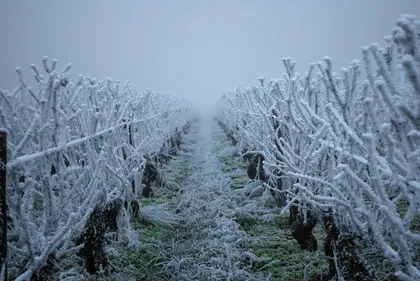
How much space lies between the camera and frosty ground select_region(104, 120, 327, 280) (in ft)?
11.8

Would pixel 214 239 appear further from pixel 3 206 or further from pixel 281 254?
pixel 3 206

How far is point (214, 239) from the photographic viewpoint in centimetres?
434

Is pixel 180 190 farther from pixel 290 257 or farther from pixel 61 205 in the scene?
pixel 61 205

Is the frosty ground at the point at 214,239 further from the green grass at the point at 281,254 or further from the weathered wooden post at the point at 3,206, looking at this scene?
the weathered wooden post at the point at 3,206

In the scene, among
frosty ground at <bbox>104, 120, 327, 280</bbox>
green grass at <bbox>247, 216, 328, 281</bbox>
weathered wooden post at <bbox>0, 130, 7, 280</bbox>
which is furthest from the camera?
frosty ground at <bbox>104, 120, 327, 280</bbox>

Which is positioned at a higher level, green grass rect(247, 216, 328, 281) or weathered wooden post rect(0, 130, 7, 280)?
weathered wooden post rect(0, 130, 7, 280)

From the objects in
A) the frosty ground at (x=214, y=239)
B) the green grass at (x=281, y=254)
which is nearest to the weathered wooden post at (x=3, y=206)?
the frosty ground at (x=214, y=239)

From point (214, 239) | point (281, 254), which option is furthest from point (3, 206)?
point (281, 254)

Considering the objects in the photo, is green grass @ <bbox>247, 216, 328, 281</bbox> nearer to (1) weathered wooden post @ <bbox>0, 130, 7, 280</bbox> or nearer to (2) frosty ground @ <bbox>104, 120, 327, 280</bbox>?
(2) frosty ground @ <bbox>104, 120, 327, 280</bbox>

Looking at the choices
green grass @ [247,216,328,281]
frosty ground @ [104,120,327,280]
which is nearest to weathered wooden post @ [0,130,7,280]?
frosty ground @ [104,120,327,280]

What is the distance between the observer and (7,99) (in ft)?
8.93

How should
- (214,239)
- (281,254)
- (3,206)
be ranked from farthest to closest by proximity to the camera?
(214,239) < (281,254) < (3,206)

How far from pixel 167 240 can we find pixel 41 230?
258 centimetres

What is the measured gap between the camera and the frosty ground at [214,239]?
3.59 meters
